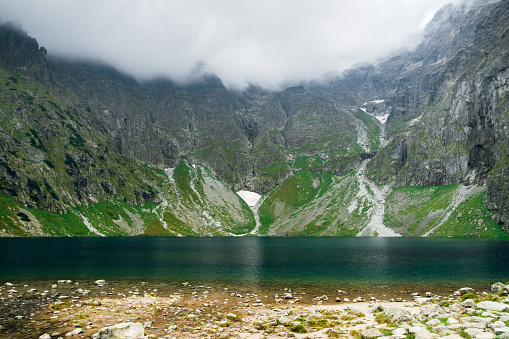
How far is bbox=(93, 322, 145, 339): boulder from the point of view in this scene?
20688 mm

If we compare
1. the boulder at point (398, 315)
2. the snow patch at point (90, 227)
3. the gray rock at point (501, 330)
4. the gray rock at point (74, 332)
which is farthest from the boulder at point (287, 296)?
the snow patch at point (90, 227)

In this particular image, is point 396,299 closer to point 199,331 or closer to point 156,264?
point 199,331

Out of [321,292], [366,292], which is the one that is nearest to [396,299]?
[366,292]

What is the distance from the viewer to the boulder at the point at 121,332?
20688mm

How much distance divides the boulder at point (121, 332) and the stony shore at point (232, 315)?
7 cm

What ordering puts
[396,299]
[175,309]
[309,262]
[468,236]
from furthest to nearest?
[468,236], [309,262], [396,299], [175,309]

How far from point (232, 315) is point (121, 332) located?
440 inches

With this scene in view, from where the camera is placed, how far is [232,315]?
29.1 metres

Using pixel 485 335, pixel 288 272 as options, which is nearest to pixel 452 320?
pixel 485 335

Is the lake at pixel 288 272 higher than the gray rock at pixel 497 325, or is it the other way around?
the gray rock at pixel 497 325

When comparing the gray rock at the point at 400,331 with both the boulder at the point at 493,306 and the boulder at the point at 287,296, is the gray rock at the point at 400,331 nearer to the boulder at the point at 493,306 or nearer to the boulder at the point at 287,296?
the boulder at the point at 493,306

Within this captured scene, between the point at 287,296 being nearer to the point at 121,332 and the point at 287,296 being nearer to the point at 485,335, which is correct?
the point at 121,332

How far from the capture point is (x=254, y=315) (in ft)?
99.6

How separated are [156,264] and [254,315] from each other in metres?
45.4
